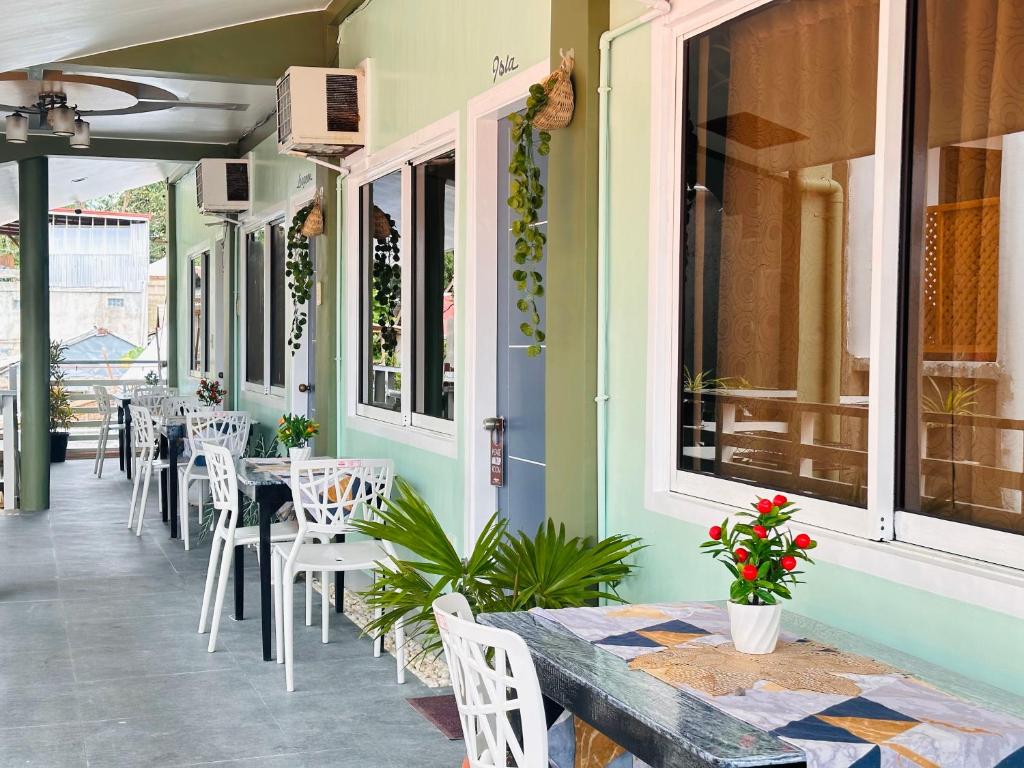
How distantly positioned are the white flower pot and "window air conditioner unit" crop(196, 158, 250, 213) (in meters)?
8.17

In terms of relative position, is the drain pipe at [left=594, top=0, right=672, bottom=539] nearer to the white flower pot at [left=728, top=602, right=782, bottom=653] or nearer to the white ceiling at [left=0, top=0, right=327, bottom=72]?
the white flower pot at [left=728, top=602, right=782, bottom=653]

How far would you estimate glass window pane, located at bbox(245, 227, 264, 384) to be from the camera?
9.73 m

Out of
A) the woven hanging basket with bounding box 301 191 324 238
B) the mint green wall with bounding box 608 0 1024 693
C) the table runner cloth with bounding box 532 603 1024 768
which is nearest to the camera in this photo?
the table runner cloth with bounding box 532 603 1024 768

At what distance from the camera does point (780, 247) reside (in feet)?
9.86

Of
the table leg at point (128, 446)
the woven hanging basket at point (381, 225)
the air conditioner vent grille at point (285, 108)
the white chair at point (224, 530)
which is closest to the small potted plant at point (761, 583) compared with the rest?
the white chair at point (224, 530)

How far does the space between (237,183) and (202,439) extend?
2.87m

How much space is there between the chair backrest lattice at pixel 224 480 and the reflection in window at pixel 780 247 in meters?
2.58

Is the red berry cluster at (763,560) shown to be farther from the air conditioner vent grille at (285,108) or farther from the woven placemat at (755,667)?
the air conditioner vent grille at (285,108)

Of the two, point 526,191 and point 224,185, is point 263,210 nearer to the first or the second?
point 224,185

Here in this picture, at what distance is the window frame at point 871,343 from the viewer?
99.2 inches

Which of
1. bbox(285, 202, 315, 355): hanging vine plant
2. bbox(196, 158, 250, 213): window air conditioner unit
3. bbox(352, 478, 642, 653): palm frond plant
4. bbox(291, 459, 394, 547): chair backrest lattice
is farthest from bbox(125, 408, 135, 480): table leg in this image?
bbox(352, 478, 642, 653): palm frond plant

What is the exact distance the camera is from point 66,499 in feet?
33.4

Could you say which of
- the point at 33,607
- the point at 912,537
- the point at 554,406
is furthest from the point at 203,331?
the point at 912,537

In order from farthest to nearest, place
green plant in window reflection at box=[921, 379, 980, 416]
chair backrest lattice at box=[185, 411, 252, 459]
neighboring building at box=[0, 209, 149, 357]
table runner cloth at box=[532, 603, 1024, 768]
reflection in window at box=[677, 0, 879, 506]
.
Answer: neighboring building at box=[0, 209, 149, 357] < chair backrest lattice at box=[185, 411, 252, 459] < reflection in window at box=[677, 0, 879, 506] < green plant in window reflection at box=[921, 379, 980, 416] < table runner cloth at box=[532, 603, 1024, 768]
